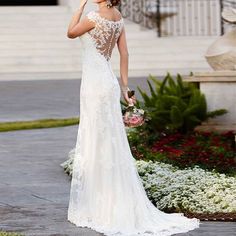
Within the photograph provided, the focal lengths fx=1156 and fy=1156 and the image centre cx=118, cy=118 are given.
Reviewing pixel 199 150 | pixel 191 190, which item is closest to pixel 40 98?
pixel 199 150

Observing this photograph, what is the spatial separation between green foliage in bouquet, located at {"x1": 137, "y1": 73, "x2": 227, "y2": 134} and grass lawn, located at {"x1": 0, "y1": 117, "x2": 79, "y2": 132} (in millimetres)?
3357

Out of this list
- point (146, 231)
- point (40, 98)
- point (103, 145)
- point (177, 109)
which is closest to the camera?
point (146, 231)

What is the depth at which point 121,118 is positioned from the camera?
9.43m

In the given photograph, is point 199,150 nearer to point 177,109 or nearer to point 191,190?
point 177,109

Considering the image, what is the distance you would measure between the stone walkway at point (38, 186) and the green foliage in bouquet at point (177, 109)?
3.88 ft

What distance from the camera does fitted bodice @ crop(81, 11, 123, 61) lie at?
9203mm

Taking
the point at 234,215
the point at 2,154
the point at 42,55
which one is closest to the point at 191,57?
the point at 42,55

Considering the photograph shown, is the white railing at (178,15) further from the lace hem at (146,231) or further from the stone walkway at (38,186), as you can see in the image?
the lace hem at (146,231)

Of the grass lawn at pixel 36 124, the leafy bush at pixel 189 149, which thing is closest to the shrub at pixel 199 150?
the leafy bush at pixel 189 149

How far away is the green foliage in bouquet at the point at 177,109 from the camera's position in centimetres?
1329

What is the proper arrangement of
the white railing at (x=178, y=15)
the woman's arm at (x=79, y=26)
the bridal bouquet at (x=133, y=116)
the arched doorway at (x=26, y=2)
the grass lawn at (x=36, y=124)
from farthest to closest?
the arched doorway at (x=26, y=2) → the white railing at (x=178, y=15) → the grass lawn at (x=36, y=124) → the bridal bouquet at (x=133, y=116) → the woman's arm at (x=79, y=26)

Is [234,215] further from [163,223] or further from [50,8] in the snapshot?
[50,8]

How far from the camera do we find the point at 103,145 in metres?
9.36

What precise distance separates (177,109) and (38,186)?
8.06ft
